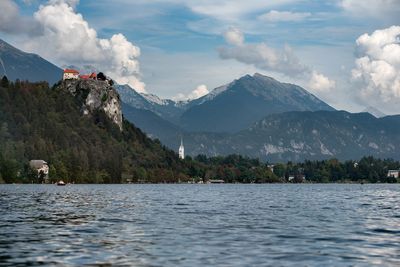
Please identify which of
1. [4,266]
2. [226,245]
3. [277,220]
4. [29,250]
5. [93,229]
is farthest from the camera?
[277,220]

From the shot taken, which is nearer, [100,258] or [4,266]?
[4,266]

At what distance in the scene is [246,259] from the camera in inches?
1617

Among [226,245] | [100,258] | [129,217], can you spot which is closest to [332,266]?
[226,245]

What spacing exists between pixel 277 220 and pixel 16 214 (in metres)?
31.7

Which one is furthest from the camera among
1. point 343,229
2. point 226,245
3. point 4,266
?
point 343,229

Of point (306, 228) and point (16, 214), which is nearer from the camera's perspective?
point (306, 228)

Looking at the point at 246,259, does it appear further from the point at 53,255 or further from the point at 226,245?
the point at 53,255

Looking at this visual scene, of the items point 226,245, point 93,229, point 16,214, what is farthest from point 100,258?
point 16,214

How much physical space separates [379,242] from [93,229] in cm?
2549

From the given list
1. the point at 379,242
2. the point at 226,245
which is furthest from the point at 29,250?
the point at 379,242

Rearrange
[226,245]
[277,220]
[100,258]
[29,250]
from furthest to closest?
[277,220] → [226,245] → [29,250] → [100,258]

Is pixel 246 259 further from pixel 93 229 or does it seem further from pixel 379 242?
pixel 93 229

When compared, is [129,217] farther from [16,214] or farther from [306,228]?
[306,228]

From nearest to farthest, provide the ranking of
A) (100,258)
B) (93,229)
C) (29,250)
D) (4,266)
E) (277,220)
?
(4,266) < (100,258) < (29,250) < (93,229) < (277,220)
